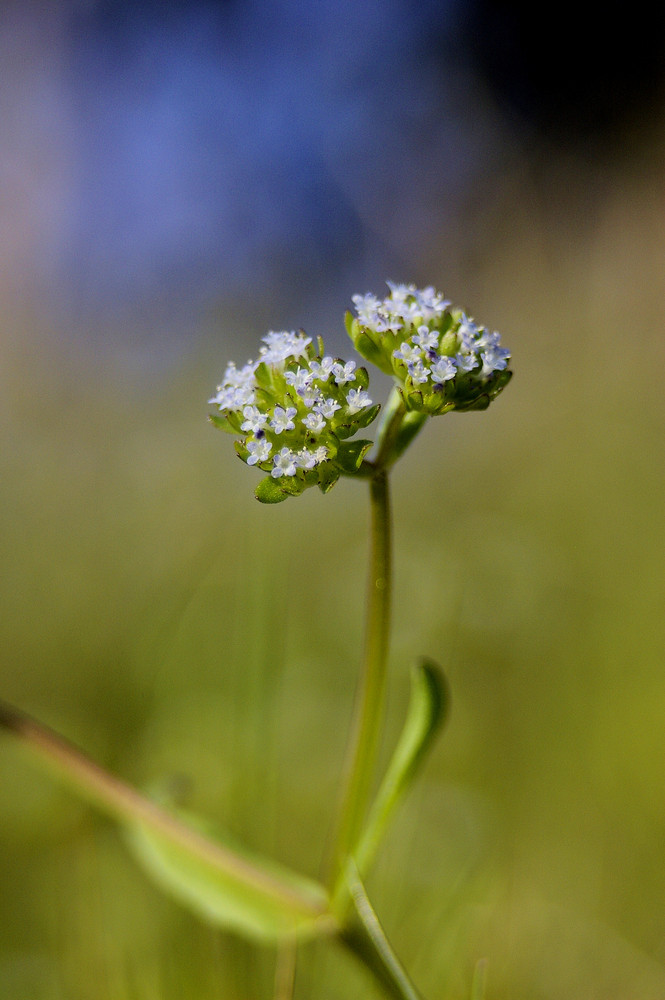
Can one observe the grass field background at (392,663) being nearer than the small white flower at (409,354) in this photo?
No

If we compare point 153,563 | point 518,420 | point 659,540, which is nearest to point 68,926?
point 153,563

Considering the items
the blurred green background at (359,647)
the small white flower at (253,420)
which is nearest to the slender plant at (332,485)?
the small white flower at (253,420)

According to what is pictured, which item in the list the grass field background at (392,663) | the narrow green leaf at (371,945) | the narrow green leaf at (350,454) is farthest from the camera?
the grass field background at (392,663)

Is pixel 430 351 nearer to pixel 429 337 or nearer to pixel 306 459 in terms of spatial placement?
pixel 429 337

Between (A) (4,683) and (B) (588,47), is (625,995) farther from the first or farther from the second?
(B) (588,47)

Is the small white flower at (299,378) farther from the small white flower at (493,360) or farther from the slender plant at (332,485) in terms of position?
the small white flower at (493,360)

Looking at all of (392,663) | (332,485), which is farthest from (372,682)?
(392,663)

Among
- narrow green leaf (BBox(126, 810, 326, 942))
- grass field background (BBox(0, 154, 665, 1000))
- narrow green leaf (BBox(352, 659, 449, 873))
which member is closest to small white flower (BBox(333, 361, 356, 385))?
narrow green leaf (BBox(352, 659, 449, 873))

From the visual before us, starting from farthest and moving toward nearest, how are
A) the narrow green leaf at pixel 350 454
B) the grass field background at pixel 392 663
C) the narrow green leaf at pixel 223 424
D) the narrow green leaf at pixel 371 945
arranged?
the grass field background at pixel 392 663
the narrow green leaf at pixel 223 424
the narrow green leaf at pixel 350 454
the narrow green leaf at pixel 371 945
